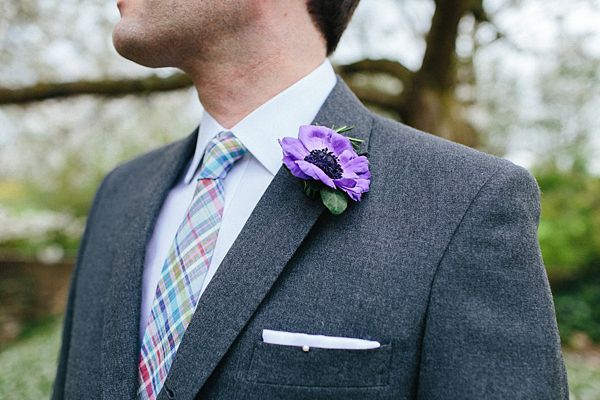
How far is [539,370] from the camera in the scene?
3.18ft

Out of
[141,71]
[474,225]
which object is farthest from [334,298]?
[141,71]

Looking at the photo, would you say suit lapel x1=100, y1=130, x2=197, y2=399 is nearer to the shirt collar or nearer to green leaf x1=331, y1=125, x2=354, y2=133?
the shirt collar

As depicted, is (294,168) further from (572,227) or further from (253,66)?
(572,227)

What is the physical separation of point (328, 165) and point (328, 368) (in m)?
0.47

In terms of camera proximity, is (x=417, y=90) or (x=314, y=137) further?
(x=417, y=90)

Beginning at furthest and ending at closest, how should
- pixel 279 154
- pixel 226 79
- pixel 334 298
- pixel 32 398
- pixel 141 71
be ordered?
pixel 141 71
pixel 32 398
pixel 226 79
pixel 279 154
pixel 334 298

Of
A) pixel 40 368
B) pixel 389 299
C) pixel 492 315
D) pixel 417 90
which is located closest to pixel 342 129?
pixel 389 299

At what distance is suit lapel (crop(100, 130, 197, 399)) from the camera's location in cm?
117

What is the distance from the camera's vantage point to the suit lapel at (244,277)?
1044 millimetres

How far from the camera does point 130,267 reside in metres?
1.32

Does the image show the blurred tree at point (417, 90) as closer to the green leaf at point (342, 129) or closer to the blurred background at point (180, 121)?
the blurred background at point (180, 121)

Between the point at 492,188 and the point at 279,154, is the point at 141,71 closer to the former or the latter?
the point at 279,154

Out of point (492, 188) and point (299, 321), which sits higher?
point (492, 188)

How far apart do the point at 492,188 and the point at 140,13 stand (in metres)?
1.13
